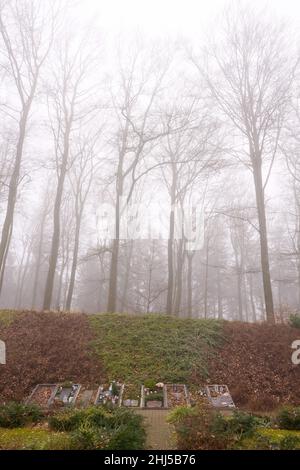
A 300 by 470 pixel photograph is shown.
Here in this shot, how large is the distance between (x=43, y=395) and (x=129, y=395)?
2242mm

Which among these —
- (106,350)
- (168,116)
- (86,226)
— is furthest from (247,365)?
(86,226)

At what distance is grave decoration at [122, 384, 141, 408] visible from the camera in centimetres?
920

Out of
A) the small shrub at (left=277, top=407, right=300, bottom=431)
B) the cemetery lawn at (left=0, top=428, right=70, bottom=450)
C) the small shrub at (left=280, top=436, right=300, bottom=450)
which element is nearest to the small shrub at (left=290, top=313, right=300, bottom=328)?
the small shrub at (left=277, top=407, right=300, bottom=431)

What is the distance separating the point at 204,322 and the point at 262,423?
608 cm

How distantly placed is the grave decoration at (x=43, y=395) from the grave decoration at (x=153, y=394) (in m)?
2.34

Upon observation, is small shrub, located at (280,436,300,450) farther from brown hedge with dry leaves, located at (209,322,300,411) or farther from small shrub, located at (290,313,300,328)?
small shrub, located at (290,313,300,328)

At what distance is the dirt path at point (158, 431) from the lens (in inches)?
A: 256

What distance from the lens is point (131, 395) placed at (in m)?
9.62

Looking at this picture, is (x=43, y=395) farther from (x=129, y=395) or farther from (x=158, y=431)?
(x=158, y=431)

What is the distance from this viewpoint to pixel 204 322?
13227 mm

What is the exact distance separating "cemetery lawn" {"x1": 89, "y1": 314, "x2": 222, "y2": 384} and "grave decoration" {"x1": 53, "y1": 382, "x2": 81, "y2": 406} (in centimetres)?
107

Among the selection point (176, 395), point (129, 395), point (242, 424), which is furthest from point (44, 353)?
point (242, 424)
